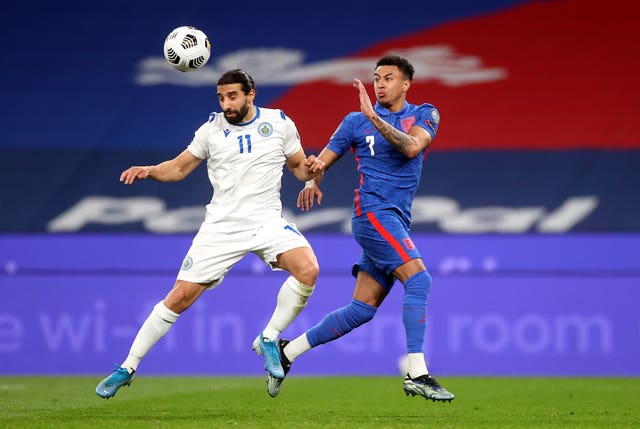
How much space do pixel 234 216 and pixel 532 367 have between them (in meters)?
5.57

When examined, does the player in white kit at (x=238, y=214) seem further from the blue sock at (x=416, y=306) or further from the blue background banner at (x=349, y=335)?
the blue background banner at (x=349, y=335)

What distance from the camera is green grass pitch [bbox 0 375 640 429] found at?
19.5ft

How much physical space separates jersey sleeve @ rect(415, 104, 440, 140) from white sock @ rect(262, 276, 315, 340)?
1.22m

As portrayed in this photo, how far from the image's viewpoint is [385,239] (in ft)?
21.9

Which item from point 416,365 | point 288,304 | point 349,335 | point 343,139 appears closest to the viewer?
point 416,365

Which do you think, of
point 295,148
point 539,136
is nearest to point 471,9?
point 539,136

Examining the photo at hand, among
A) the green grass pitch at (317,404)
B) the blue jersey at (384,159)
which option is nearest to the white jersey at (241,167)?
the blue jersey at (384,159)

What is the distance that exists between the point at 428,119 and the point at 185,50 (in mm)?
1600

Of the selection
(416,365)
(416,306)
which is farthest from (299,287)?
(416,365)

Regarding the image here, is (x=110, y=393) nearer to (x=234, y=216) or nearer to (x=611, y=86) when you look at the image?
(x=234, y=216)

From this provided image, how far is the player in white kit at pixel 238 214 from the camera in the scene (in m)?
6.55

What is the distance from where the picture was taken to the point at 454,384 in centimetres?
984

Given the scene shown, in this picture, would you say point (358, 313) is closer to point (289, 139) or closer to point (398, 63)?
point (289, 139)

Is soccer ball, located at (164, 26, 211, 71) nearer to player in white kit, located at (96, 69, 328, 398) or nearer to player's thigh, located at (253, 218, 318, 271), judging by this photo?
player in white kit, located at (96, 69, 328, 398)
